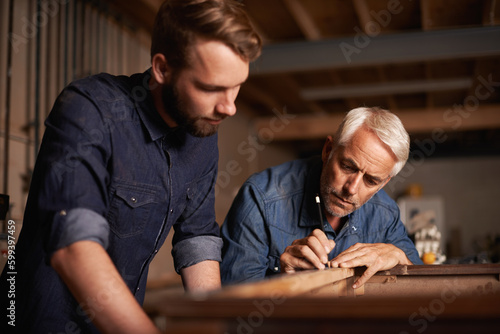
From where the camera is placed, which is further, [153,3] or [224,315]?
[153,3]

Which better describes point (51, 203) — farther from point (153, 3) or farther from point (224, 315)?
point (153, 3)

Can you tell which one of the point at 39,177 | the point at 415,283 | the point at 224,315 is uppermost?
the point at 39,177

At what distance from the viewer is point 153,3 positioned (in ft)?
11.4

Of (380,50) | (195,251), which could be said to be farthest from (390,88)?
(195,251)

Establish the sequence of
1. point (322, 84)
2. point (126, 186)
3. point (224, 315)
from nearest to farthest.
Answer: point (224, 315) < point (126, 186) < point (322, 84)

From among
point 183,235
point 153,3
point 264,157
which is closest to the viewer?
point 183,235

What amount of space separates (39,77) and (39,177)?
7.53 feet

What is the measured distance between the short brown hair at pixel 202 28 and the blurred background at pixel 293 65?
2.36 feet

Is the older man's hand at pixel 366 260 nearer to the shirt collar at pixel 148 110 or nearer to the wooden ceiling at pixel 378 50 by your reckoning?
the shirt collar at pixel 148 110

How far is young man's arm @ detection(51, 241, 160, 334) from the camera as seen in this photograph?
84 centimetres

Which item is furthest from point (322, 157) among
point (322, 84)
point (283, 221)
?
point (322, 84)

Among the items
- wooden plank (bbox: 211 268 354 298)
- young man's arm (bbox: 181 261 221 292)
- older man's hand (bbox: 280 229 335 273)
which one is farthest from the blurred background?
wooden plank (bbox: 211 268 354 298)

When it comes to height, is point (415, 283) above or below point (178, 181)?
below

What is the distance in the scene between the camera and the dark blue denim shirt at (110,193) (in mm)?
933
